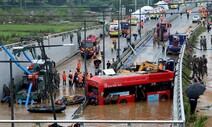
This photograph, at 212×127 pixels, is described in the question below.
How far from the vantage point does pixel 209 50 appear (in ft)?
175

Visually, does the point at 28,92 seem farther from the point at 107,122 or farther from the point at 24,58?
the point at 107,122

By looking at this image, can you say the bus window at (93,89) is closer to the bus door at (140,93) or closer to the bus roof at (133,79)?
the bus roof at (133,79)

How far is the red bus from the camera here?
1168 inches

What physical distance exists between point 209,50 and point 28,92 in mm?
26234

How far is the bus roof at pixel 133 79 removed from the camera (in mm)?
29531

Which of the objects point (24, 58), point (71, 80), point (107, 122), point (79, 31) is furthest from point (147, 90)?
point (79, 31)

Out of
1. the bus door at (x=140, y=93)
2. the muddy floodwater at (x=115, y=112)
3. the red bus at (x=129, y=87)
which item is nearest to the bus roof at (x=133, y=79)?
the red bus at (x=129, y=87)

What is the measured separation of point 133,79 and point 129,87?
1.74 feet

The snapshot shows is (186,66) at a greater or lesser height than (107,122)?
lesser

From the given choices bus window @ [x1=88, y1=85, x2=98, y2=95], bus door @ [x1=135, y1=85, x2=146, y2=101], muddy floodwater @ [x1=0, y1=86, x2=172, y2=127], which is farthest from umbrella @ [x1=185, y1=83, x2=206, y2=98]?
bus window @ [x1=88, y1=85, x2=98, y2=95]

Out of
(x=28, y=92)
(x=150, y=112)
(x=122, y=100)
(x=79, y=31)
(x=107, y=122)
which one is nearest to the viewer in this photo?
(x=107, y=122)

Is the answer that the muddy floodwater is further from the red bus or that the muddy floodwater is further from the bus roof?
the bus roof

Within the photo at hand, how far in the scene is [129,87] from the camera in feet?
98.4

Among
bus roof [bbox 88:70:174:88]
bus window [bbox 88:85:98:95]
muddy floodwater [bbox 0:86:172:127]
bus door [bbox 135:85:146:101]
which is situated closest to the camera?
muddy floodwater [bbox 0:86:172:127]
